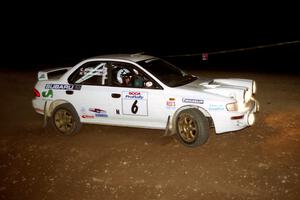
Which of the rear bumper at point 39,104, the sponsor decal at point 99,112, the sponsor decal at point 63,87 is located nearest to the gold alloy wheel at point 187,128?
the sponsor decal at point 99,112

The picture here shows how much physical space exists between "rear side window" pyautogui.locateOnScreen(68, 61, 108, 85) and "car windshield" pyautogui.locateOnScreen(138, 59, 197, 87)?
2.46ft

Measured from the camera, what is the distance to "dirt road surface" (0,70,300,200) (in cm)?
501

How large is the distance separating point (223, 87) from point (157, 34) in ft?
73.9

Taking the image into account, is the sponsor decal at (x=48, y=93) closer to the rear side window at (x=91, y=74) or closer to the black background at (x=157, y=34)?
the rear side window at (x=91, y=74)

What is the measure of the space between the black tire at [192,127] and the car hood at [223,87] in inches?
17.8

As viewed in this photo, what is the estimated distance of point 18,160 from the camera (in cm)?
652

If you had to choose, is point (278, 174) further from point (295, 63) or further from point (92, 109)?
point (295, 63)

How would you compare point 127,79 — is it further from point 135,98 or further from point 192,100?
point 192,100

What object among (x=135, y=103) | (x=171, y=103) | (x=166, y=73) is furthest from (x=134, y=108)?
(x=166, y=73)

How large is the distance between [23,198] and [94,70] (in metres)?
2.98

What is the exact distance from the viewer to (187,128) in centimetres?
645

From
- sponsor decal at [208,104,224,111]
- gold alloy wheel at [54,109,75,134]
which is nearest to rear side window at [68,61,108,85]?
gold alloy wheel at [54,109,75,134]

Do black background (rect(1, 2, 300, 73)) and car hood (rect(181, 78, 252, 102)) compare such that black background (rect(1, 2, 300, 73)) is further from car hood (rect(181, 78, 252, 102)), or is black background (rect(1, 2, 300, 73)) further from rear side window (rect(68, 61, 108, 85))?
rear side window (rect(68, 61, 108, 85))

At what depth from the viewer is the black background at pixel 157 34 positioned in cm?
1767
